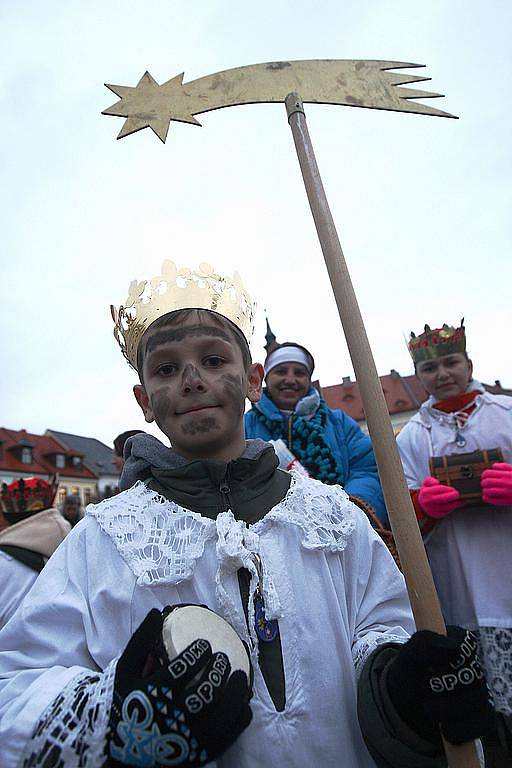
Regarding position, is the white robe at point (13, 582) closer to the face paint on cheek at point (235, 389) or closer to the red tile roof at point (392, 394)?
the face paint on cheek at point (235, 389)

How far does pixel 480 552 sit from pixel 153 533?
226 cm

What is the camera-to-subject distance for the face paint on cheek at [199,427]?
1.54 m

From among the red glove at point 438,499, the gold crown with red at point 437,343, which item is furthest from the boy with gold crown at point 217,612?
the gold crown with red at point 437,343

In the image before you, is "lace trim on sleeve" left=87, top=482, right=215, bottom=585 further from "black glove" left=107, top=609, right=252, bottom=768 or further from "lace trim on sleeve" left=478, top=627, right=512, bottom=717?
"lace trim on sleeve" left=478, top=627, right=512, bottom=717

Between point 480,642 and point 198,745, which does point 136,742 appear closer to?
point 198,745

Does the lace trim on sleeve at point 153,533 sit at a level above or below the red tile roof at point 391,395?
below

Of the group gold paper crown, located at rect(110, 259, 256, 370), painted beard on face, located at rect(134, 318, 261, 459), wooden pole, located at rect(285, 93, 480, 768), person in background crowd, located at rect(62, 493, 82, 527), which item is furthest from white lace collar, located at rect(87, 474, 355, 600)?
person in background crowd, located at rect(62, 493, 82, 527)

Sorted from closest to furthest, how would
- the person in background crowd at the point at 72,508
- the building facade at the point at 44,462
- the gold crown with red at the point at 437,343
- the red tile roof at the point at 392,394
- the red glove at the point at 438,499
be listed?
the red glove at the point at 438,499 → the gold crown with red at the point at 437,343 → the person in background crowd at the point at 72,508 → the building facade at the point at 44,462 → the red tile roof at the point at 392,394

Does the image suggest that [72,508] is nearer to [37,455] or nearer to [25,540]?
[25,540]

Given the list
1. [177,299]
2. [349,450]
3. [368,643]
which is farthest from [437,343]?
[368,643]

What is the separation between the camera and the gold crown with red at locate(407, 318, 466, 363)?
3469 mm

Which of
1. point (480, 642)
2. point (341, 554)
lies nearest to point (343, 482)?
point (480, 642)

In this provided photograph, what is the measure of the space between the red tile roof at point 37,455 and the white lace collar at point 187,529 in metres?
38.5

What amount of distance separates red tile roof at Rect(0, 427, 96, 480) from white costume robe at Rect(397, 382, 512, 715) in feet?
123
